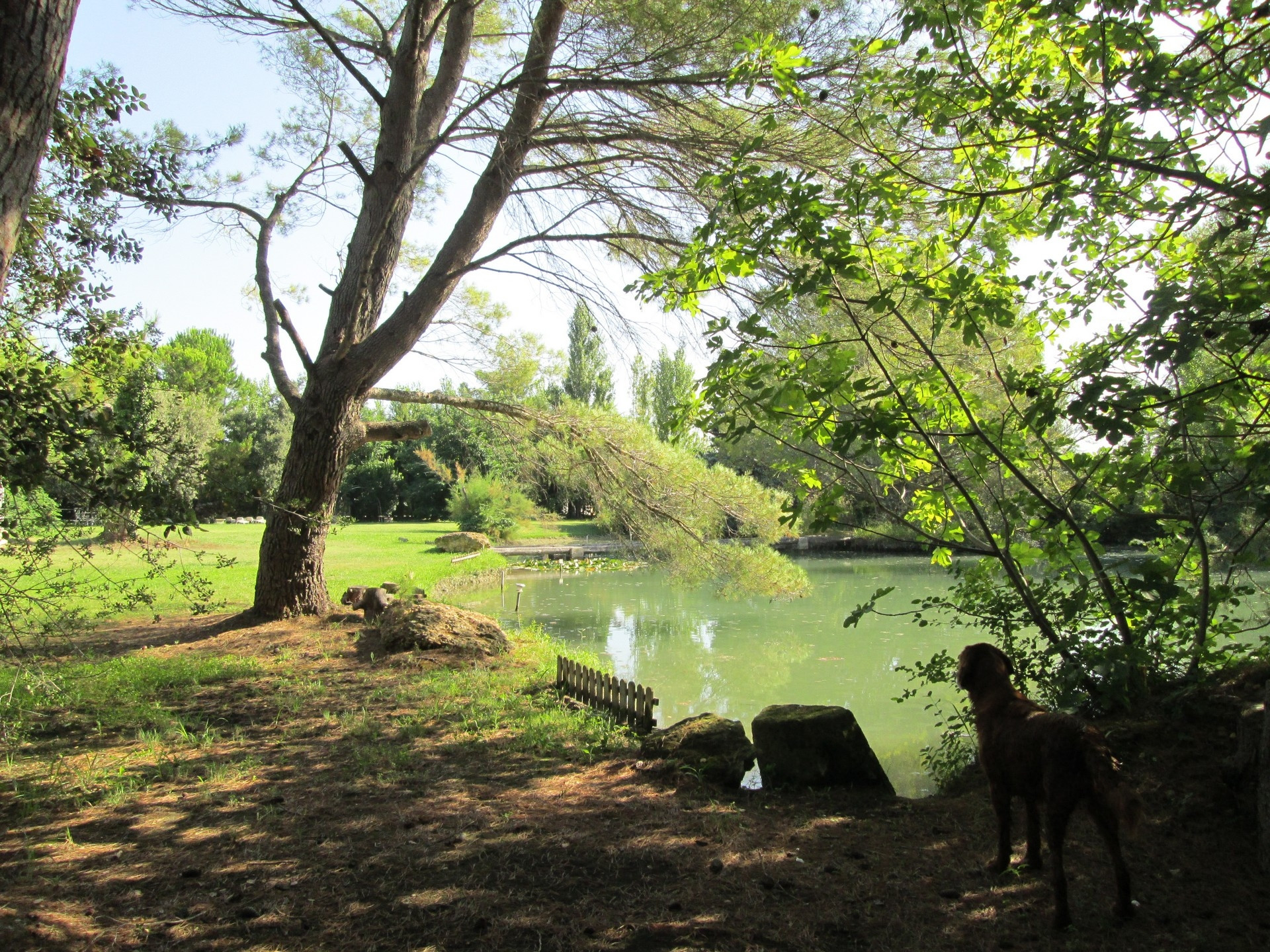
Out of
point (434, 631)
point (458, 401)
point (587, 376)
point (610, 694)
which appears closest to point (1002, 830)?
point (610, 694)

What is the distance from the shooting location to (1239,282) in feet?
8.78

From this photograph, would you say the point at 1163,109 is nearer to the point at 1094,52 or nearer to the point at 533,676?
the point at 1094,52

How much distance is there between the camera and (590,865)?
3.23 metres

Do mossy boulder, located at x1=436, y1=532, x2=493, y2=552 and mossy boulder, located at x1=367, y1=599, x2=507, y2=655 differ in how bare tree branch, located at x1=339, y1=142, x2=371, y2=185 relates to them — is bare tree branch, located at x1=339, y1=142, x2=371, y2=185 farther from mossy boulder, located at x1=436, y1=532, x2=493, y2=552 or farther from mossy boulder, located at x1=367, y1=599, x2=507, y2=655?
mossy boulder, located at x1=436, y1=532, x2=493, y2=552

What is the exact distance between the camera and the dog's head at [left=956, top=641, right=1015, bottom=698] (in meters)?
3.31

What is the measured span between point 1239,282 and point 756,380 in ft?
5.90

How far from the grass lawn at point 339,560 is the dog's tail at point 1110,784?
4.95 m

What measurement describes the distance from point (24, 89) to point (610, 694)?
195 inches

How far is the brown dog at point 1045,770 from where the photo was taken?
2617mm

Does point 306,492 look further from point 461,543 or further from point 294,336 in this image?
point 461,543

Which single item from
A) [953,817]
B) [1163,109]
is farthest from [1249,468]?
[953,817]

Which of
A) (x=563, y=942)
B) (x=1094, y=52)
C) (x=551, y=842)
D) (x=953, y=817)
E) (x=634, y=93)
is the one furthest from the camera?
(x=634, y=93)

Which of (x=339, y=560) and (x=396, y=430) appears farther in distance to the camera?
(x=339, y=560)

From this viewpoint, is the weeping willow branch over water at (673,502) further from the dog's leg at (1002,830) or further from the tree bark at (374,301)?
the dog's leg at (1002,830)
